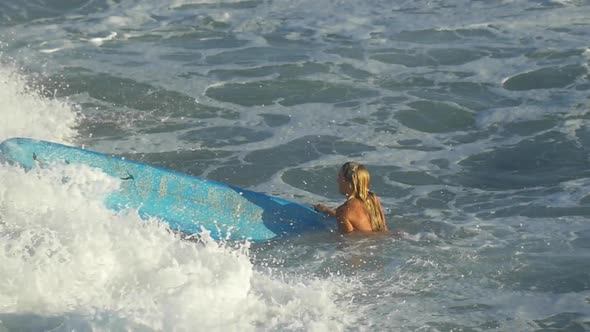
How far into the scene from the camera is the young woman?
819 centimetres

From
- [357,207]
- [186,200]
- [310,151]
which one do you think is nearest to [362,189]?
[357,207]

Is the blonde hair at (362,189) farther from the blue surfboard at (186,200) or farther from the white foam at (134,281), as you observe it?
the white foam at (134,281)

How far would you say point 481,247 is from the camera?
309 inches

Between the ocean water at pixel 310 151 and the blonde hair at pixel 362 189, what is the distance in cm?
24

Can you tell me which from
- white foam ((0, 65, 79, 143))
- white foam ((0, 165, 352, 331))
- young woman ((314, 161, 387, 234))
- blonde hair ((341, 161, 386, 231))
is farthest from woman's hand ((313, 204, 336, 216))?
white foam ((0, 65, 79, 143))

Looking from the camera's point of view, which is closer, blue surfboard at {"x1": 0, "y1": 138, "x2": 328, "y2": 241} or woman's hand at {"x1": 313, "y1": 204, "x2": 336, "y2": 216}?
blue surfboard at {"x1": 0, "y1": 138, "x2": 328, "y2": 241}

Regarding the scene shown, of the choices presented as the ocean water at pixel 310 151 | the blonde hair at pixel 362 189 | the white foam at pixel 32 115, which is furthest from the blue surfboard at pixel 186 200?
the white foam at pixel 32 115

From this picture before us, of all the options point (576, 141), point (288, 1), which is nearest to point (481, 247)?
point (576, 141)

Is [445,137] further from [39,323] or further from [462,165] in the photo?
[39,323]

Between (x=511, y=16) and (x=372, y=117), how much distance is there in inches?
173

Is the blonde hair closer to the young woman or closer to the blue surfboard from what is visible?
the young woman

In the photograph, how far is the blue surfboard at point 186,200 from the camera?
26.9ft

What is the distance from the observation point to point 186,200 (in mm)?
8398

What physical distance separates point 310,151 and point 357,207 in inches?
86.9
